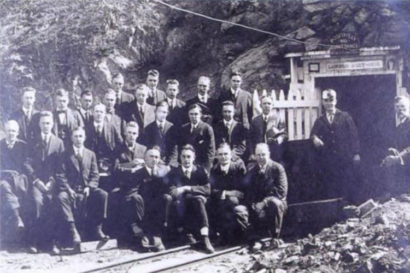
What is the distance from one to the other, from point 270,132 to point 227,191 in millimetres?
473

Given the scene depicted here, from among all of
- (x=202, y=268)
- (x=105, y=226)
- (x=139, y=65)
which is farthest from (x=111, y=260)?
(x=139, y=65)

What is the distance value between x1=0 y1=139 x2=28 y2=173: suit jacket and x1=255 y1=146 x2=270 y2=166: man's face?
1487 mm

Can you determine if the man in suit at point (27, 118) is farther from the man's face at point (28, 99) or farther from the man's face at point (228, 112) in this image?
the man's face at point (228, 112)

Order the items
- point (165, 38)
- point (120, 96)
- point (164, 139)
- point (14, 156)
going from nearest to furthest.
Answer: point (14, 156), point (164, 139), point (120, 96), point (165, 38)

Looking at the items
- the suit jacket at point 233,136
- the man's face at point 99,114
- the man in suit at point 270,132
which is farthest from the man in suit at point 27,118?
the man in suit at point 270,132

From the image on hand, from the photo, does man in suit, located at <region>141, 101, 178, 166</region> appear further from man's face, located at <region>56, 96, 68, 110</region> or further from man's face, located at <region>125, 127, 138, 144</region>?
man's face, located at <region>56, 96, 68, 110</region>

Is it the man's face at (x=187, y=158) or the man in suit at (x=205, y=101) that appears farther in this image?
the man in suit at (x=205, y=101)

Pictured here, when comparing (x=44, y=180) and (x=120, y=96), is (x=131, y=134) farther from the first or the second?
(x=44, y=180)

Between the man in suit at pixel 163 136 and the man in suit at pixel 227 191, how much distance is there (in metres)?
0.29

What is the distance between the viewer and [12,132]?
393cm

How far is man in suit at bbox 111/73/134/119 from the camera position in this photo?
4070mm

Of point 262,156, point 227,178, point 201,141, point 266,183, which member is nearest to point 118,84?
point 201,141

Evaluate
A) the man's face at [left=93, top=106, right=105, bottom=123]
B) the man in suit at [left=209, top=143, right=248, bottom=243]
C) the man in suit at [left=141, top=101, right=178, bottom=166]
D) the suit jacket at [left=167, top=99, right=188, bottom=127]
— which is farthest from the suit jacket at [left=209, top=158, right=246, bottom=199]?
the man's face at [left=93, top=106, right=105, bottom=123]

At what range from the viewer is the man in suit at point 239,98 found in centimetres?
401
